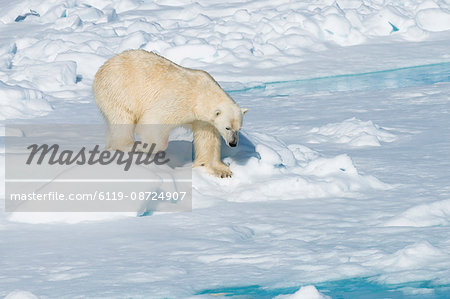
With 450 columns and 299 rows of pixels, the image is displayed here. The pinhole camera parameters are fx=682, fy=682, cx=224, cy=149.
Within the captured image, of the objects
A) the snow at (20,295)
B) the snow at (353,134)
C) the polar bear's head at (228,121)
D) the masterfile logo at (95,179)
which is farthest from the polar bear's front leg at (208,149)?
the snow at (20,295)

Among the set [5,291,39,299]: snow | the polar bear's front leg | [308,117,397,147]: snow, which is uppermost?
[5,291,39,299]: snow

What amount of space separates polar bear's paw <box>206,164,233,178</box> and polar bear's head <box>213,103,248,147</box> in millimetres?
300

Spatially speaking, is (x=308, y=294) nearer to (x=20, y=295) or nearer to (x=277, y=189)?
(x=20, y=295)

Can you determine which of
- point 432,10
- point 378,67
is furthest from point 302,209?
point 432,10

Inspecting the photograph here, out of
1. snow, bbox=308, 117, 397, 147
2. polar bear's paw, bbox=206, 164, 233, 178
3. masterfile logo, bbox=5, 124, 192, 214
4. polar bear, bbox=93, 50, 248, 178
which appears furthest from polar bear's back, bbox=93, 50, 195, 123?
snow, bbox=308, 117, 397, 147

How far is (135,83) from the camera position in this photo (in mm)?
4348

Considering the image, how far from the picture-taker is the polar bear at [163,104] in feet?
13.4

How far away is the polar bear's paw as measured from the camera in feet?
14.0

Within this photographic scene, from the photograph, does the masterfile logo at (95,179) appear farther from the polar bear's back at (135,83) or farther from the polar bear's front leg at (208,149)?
the polar bear's back at (135,83)

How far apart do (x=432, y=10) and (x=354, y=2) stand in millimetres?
1561

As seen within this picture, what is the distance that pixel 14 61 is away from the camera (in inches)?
420

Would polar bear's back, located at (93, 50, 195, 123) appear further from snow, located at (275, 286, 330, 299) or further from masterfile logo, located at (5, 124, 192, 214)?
snow, located at (275, 286, 330, 299)

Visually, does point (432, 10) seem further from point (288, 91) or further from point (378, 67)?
point (288, 91)

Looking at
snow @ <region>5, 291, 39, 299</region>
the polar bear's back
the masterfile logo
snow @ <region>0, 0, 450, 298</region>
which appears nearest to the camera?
snow @ <region>5, 291, 39, 299</region>
